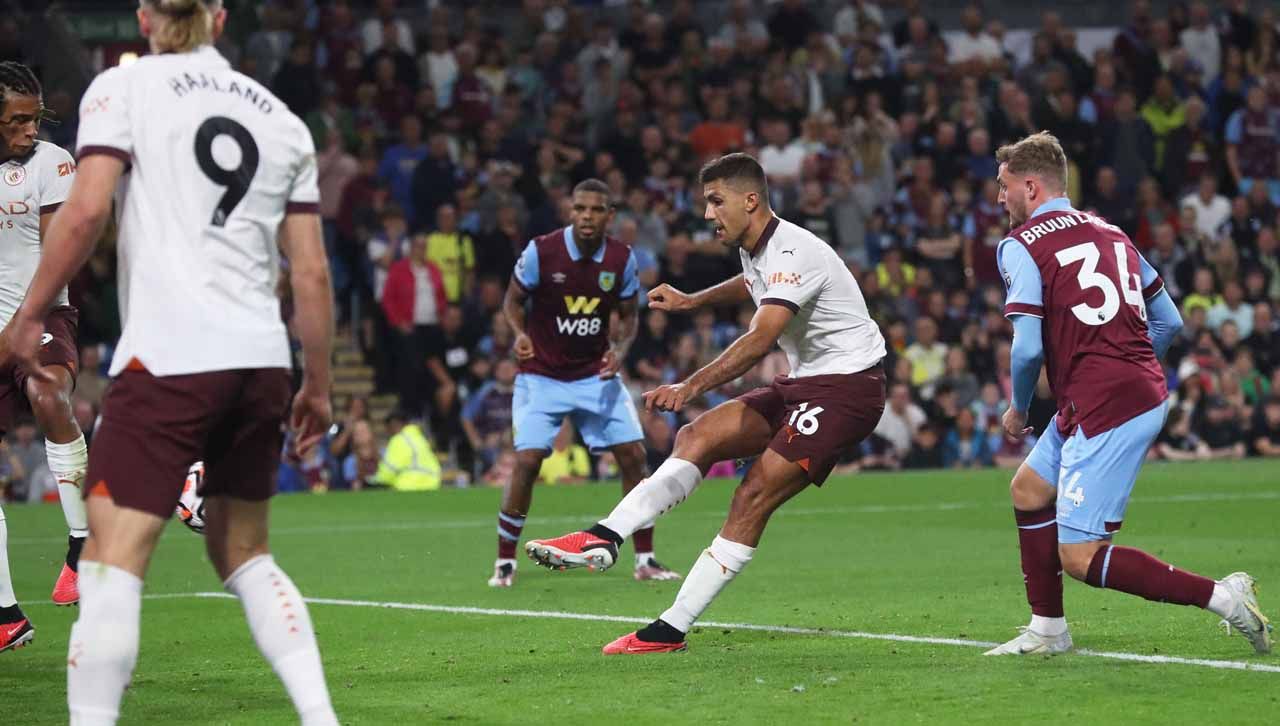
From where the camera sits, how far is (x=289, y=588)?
572 cm

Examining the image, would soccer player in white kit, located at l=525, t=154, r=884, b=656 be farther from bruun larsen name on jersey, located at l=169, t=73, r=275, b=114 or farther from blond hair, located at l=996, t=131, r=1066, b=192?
bruun larsen name on jersey, located at l=169, t=73, r=275, b=114

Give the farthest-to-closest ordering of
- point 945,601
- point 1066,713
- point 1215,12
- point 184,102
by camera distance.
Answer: point 1215,12 < point 945,601 < point 1066,713 < point 184,102

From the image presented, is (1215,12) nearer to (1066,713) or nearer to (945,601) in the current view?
(945,601)

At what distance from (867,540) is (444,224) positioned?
9.87 metres

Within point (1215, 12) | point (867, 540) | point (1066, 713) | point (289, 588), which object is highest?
point (1215, 12)

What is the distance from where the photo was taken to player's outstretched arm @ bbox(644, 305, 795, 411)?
26.0ft

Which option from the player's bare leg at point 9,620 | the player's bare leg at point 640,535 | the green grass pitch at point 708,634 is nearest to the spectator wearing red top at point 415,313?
the green grass pitch at point 708,634

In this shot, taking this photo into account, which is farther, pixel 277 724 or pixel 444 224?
pixel 444 224

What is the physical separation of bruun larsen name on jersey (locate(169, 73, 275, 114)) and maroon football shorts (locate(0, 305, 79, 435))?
12.4 ft

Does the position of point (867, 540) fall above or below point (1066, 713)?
below

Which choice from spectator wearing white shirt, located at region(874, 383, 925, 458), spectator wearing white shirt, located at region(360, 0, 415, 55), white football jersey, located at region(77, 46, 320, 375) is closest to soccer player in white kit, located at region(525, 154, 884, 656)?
white football jersey, located at region(77, 46, 320, 375)

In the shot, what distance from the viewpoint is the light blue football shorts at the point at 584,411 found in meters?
12.9

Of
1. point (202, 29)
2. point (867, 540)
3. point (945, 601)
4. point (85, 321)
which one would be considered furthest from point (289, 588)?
point (85, 321)

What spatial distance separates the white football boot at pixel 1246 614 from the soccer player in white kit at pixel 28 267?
555 centimetres
